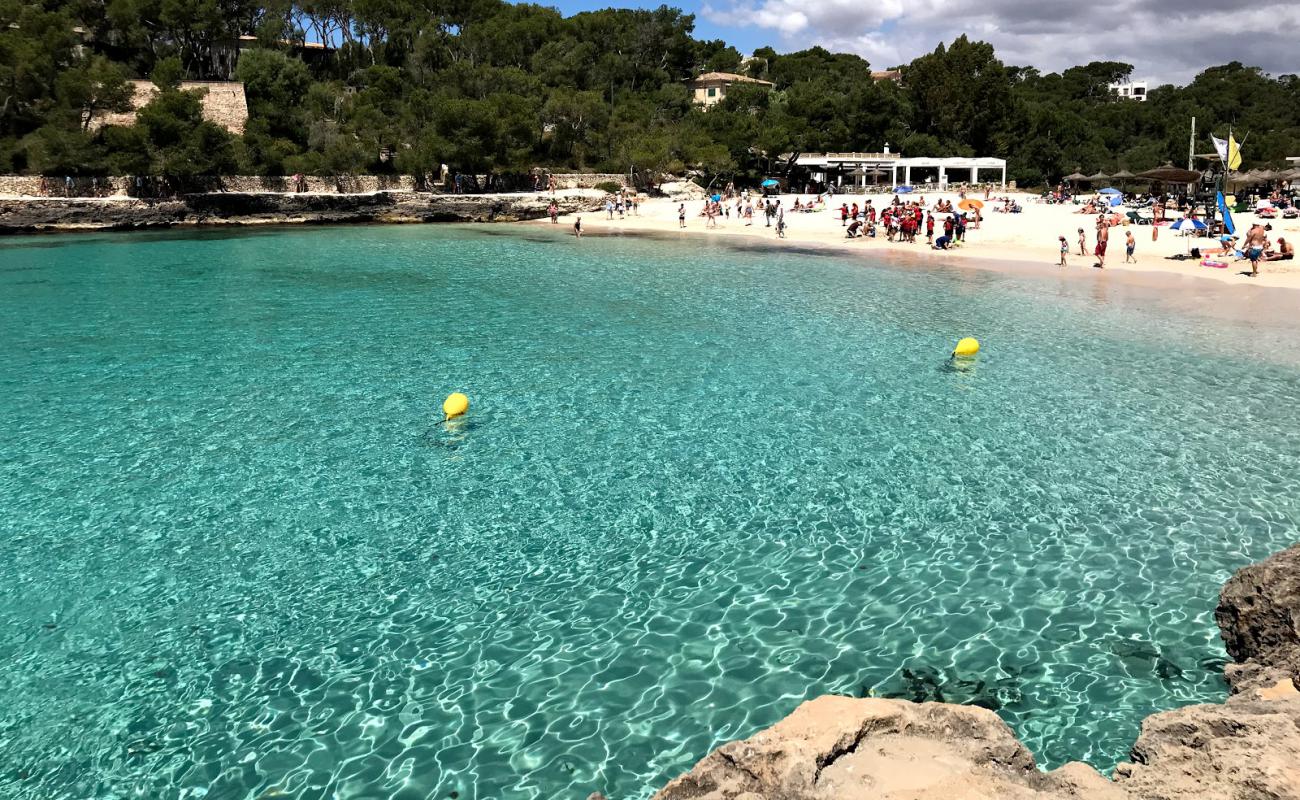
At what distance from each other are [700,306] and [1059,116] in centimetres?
6829

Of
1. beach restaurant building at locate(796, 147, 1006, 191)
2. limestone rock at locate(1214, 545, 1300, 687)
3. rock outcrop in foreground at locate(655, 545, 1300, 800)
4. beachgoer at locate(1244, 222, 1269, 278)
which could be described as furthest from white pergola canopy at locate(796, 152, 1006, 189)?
rock outcrop in foreground at locate(655, 545, 1300, 800)

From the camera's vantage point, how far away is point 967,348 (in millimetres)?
15812

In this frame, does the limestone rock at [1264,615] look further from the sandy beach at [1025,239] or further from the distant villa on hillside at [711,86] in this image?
the distant villa on hillside at [711,86]

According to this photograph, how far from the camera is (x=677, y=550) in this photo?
27.2ft

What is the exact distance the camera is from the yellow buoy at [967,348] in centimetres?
1578

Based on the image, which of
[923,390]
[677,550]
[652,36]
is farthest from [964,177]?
[677,550]

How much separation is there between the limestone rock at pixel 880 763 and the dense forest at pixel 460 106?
55184 mm

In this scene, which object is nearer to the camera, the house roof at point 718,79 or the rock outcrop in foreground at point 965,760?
the rock outcrop in foreground at point 965,760

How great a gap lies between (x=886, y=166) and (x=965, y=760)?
62335mm

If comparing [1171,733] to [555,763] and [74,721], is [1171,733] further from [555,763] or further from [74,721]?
[74,721]

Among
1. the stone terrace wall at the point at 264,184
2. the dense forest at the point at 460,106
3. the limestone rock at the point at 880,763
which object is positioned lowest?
the limestone rock at the point at 880,763

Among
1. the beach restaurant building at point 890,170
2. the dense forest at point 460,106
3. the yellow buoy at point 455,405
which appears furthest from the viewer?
the beach restaurant building at point 890,170

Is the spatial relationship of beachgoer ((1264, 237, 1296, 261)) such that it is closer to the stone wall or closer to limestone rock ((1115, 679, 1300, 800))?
limestone rock ((1115, 679, 1300, 800))

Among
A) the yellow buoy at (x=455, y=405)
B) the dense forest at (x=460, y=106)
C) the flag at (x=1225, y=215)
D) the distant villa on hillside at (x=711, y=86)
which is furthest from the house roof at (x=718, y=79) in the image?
the yellow buoy at (x=455, y=405)
